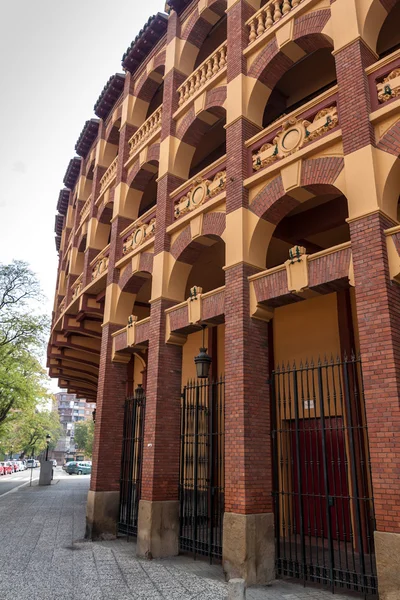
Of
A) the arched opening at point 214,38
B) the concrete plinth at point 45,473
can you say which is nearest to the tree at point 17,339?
the concrete plinth at point 45,473

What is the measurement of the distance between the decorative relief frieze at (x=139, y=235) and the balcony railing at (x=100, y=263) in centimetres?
145

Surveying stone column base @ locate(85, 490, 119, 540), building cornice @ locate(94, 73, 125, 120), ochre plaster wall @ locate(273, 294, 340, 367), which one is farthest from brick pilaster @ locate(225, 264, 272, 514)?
building cornice @ locate(94, 73, 125, 120)

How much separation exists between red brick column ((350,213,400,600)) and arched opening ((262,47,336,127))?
600cm

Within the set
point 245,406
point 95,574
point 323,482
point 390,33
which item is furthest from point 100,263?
point 390,33

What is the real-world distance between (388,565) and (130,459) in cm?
796

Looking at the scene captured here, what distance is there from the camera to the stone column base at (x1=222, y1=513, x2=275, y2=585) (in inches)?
296

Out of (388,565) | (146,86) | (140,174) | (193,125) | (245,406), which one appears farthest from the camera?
(146,86)

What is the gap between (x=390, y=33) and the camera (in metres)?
10.3

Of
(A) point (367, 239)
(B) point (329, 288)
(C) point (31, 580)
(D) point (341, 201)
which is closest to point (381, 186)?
(A) point (367, 239)

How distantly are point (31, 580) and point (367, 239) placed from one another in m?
7.73

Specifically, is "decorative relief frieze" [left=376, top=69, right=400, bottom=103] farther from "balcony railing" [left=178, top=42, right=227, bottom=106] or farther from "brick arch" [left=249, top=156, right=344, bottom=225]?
"balcony railing" [left=178, top=42, right=227, bottom=106]

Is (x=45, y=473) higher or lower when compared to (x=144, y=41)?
lower

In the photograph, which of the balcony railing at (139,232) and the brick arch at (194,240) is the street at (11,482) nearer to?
the balcony railing at (139,232)

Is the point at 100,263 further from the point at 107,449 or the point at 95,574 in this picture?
the point at 95,574
